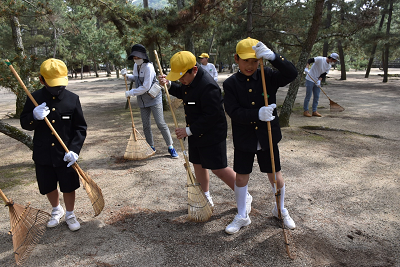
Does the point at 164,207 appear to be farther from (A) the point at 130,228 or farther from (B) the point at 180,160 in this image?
(B) the point at 180,160

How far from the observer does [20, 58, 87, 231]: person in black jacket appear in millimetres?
2684

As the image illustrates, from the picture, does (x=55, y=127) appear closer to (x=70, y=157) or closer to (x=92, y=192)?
(x=70, y=157)

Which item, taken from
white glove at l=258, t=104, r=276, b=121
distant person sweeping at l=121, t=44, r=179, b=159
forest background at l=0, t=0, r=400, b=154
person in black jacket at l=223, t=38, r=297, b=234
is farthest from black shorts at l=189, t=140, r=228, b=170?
forest background at l=0, t=0, r=400, b=154

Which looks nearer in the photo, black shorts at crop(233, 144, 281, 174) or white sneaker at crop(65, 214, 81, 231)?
black shorts at crop(233, 144, 281, 174)

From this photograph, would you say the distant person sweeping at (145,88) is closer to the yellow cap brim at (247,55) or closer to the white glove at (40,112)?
the white glove at (40,112)

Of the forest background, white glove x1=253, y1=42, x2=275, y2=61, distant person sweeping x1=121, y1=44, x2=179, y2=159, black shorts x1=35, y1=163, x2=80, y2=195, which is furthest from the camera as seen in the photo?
the forest background

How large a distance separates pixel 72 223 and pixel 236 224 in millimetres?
1623

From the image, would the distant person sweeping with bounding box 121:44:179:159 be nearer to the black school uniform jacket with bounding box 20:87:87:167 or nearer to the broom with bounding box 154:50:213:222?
the black school uniform jacket with bounding box 20:87:87:167

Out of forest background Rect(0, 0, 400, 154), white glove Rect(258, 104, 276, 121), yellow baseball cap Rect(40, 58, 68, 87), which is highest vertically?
forest background Rect(0, 0, 400, 154)

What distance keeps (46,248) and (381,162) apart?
4655 mm

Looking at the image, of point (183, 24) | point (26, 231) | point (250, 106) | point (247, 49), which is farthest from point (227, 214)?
point (183, 24)

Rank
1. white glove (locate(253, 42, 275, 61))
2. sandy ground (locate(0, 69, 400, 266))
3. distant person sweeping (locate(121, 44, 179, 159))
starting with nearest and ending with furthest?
1. white glove (locate(253, 42, 275, 61))
2. sandy ground (locate(0, 69, 400, 266))
3. distant person sweeping (locate(121, 44, 179, 159))

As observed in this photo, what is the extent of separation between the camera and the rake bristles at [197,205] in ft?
9.77

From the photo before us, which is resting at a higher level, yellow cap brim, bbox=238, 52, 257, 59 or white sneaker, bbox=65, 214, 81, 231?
yellow cap brim, bbox=238, 52, 257, 59
